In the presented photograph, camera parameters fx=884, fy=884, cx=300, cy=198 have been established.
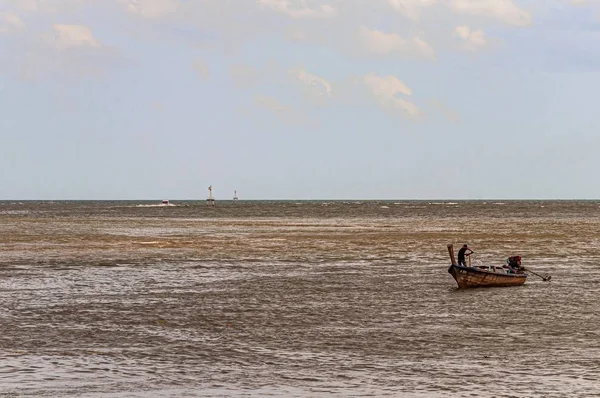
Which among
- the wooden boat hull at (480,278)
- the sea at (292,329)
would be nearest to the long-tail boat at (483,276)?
the wooden boat hull at (480,278)

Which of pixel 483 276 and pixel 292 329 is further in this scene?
pixel 483 276

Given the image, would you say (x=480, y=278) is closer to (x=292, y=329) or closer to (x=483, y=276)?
(x=483, y=276)

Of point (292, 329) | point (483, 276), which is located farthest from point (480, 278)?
point (292, 329)

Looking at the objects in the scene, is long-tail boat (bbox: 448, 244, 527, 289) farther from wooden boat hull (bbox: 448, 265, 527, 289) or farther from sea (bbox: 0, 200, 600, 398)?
sea (bbox: 0, 200, 600, 398)

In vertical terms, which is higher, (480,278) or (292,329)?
(480,278)

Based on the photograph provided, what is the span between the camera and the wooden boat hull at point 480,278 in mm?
33500

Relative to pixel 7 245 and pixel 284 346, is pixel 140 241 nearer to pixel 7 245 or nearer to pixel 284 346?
pixel 7 245

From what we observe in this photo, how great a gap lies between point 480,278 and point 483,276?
18 cm

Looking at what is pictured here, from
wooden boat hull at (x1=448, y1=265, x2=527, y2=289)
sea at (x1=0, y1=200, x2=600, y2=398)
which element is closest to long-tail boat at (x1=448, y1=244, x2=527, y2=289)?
wooden boat hull at (x1=448, y1=265, x2=527, y2=289)

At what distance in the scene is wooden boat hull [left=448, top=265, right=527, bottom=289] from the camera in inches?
1319

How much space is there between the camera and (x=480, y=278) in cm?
3397

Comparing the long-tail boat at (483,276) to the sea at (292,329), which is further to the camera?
the long-tail boat at (483,276)

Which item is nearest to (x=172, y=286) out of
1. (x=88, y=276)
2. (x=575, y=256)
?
(x=88, y=276)

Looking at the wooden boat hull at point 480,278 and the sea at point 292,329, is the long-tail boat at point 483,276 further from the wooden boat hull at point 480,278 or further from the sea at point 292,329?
the sea at point 292,329
